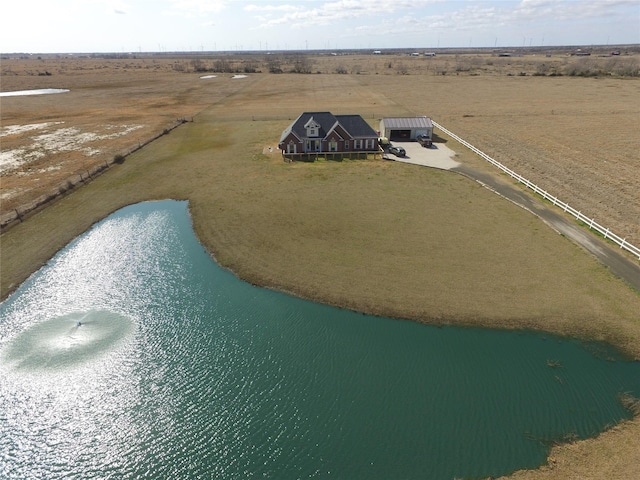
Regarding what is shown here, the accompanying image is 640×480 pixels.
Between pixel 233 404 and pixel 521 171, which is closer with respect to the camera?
pixel 233 404

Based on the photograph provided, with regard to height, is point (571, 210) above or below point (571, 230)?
above

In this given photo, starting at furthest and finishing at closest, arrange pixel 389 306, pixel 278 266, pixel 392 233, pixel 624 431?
pixel 392 233
pixel 278 266
pixel 389 306
pixel 624 431

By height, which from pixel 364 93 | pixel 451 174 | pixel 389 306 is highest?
pixel 364 93

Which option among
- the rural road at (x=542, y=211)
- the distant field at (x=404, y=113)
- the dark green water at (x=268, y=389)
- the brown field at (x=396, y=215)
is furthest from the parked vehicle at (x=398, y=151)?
the dark green water at (x=268, y=389)

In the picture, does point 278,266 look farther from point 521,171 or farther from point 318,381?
point 521,171

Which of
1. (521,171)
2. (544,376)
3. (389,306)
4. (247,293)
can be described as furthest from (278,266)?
(521,171)

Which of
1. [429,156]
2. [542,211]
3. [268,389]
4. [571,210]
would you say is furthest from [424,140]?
[268,389]

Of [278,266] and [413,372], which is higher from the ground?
[278,266]

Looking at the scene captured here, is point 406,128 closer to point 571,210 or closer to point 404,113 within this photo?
point 404,113
